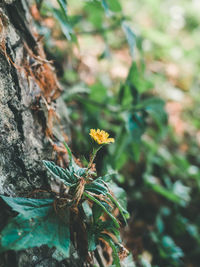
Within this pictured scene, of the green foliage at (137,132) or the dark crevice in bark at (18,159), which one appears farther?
the green foliage at (137,132)

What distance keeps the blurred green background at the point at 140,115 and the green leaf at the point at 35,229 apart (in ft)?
0.94

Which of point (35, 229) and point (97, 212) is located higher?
point (35, 229)

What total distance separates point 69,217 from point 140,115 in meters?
0.97

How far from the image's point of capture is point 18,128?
3.09ft

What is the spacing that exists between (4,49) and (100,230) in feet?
2.70

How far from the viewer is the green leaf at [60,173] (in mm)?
812

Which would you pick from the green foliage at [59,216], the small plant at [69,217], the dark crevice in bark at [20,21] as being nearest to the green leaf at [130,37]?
the dark crevice in bark at [20,21]

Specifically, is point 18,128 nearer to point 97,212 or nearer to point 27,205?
point 27,205

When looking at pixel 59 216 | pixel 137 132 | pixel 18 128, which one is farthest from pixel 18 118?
pixel 137 132

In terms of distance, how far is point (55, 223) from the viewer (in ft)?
2.51

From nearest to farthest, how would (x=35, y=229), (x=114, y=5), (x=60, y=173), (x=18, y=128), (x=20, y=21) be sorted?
(x=35, y=229) < (x=60, y=173) < (x=18, y=128) < (x=20, y=21) < (x=114, y=5)

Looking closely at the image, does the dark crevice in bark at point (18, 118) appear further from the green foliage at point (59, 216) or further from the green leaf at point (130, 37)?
the green leaf at point (130, 37)

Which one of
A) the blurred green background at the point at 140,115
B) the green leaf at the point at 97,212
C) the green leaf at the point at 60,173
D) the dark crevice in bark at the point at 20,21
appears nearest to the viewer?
→ the green leaf at the point at 60,173

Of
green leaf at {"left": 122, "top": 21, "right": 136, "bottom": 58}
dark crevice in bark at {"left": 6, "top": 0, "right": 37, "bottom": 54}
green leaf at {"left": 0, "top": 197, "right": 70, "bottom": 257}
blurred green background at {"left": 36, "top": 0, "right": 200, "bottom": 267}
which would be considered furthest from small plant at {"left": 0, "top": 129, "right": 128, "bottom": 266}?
green leaf at {"left": 122, "top": 21, "right": 136, "bottom": 58}
